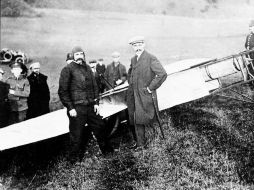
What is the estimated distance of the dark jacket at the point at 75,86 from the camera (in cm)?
448

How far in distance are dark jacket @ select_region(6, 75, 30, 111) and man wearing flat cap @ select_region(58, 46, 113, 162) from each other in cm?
192

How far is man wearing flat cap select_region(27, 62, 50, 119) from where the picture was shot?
6.45 meters

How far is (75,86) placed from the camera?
459cm

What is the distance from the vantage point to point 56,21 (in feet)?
67.9

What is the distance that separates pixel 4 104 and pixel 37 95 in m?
0.89

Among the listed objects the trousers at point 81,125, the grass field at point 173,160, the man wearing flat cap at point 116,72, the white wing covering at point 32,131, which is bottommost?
the grass field at point 173,160

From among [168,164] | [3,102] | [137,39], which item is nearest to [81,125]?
[168,164]

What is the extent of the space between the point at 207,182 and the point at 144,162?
3.89 feet

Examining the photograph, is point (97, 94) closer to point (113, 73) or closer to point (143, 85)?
point (143, 85)

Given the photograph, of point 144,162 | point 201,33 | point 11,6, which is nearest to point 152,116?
point 144,162

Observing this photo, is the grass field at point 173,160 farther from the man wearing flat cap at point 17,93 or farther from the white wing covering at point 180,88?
the man wearing flat cap at point 17,93

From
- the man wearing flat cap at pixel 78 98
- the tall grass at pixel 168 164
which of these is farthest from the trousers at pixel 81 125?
the tall grass at pixel 168 164

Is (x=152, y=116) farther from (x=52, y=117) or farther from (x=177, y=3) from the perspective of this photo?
(x=177, y=3)

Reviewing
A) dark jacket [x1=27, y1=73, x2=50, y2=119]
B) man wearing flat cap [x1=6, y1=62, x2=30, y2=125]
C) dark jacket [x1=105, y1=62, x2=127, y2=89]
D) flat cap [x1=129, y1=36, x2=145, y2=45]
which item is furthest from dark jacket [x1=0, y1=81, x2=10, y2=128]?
dark jacket [x1=105, y1=62, x2=127, y2=89]
